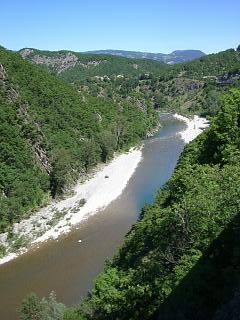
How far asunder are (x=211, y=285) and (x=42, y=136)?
6544 cm

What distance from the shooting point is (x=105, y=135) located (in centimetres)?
9931

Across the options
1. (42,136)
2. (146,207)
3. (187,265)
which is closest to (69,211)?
(42,136)

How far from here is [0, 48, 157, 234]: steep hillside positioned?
6819 centimetres

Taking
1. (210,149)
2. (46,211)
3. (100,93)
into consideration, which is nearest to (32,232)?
(46,211)

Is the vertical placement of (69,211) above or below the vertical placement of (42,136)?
below

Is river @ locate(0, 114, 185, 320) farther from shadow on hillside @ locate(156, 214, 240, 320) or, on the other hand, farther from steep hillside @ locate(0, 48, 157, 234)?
shadow on hillside @ locate(156, 214, 240, 320)

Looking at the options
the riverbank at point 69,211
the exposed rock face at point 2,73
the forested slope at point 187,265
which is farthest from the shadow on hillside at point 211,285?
the exposed rock face at point 2,73

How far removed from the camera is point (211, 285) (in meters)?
19.5

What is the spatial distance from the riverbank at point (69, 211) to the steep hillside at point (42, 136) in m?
2.28

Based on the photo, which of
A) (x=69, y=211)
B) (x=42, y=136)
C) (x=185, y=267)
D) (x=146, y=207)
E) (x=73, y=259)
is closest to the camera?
(x=185, y=267)

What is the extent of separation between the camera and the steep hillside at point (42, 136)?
68.2 meters

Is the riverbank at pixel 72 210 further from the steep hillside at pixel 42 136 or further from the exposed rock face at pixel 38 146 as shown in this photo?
the exposed rock face at pixel 38 146

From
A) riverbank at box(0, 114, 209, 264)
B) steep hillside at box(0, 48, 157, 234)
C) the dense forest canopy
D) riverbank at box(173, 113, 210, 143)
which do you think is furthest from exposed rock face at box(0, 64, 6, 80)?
riverbank at box(173, 113, 210, 143)

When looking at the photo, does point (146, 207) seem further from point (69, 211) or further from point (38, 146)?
point (38, 146)
